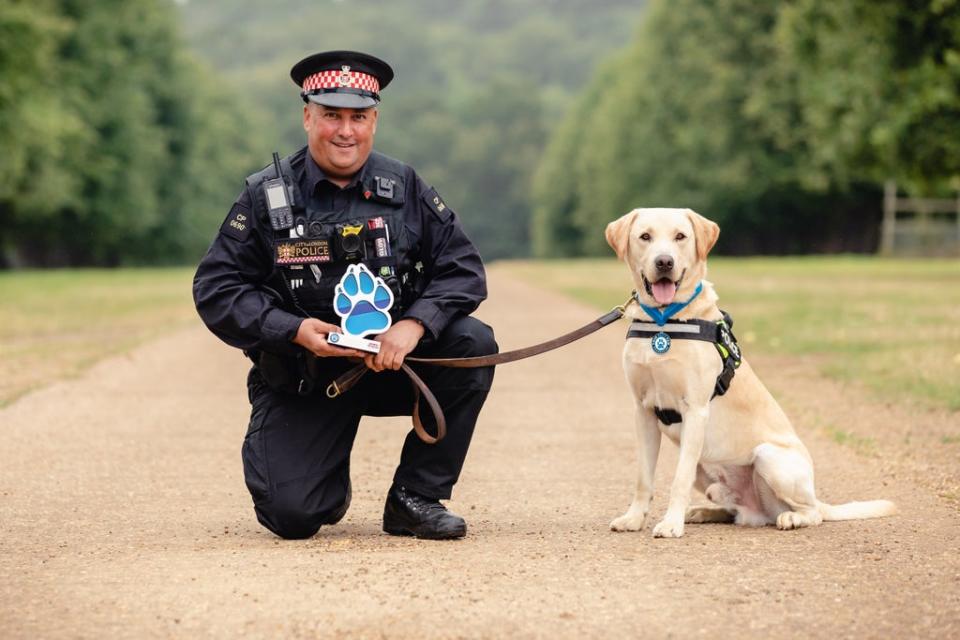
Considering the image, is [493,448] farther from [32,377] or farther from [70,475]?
[32,377]

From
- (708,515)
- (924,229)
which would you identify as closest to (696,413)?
(708,515)

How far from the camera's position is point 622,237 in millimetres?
5504

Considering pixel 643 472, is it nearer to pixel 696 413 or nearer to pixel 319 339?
pixel 696 413

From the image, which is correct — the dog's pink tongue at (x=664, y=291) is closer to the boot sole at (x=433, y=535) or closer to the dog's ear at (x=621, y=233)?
the dog's ear at (x=621, y=233)

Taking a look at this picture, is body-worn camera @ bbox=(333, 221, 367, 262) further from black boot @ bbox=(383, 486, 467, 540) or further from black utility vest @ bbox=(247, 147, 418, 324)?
black boot @ bbox=(383, 486, 467, 540)

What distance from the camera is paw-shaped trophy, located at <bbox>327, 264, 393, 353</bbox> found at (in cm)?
529

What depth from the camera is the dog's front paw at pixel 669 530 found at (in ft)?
17.4

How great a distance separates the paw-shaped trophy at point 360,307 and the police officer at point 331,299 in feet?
0.15

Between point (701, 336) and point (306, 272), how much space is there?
160 centimetres

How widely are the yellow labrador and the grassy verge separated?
625 cm

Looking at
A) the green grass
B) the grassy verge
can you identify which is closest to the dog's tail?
the green grass

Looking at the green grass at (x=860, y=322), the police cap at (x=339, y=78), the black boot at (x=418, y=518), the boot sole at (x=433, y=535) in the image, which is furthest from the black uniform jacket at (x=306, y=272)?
the green grass at (x=860, y=322)

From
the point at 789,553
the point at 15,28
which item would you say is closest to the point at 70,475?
the point at 789,553

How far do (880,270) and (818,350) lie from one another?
23.4 metres
